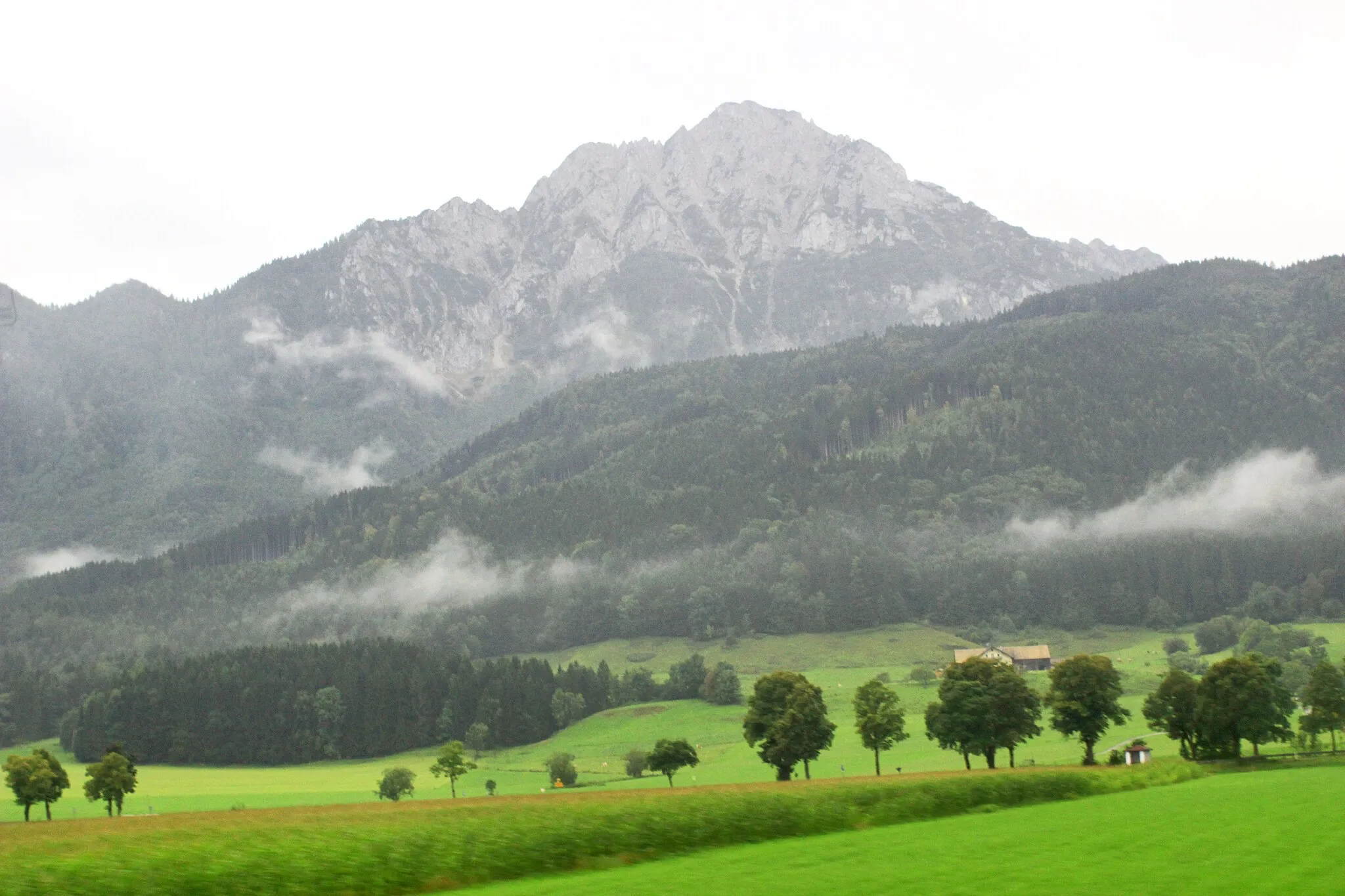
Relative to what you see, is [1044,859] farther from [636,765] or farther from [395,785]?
[636,765]

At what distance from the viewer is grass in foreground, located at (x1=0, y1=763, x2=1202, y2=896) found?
1420 inches

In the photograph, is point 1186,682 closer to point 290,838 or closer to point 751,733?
point 751,733

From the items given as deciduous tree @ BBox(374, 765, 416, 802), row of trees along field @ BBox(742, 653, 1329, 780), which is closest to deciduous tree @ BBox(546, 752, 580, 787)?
deciduous tree @ BBox(374, 765, 416, 802)

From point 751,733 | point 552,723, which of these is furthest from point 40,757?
point 552,723

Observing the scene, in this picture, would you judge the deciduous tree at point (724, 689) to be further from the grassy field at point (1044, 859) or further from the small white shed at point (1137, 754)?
the grassy field at point (1044, 859)

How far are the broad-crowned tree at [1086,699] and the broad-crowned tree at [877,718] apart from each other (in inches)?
528

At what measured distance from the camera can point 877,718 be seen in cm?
10506

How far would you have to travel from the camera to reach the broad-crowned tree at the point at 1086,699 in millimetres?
→ 100062

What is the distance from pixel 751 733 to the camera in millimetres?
103688

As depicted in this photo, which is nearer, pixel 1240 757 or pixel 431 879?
pixel 431 879

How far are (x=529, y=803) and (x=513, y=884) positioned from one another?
47.0 ft

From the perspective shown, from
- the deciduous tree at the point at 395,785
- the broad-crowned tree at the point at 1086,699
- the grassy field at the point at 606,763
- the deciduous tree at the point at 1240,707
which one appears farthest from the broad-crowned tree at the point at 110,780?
the deciduous tree at the point at 1240,707

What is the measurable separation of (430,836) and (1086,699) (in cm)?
7313

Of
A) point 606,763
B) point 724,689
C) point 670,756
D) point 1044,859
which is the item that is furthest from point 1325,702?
point 724,689
